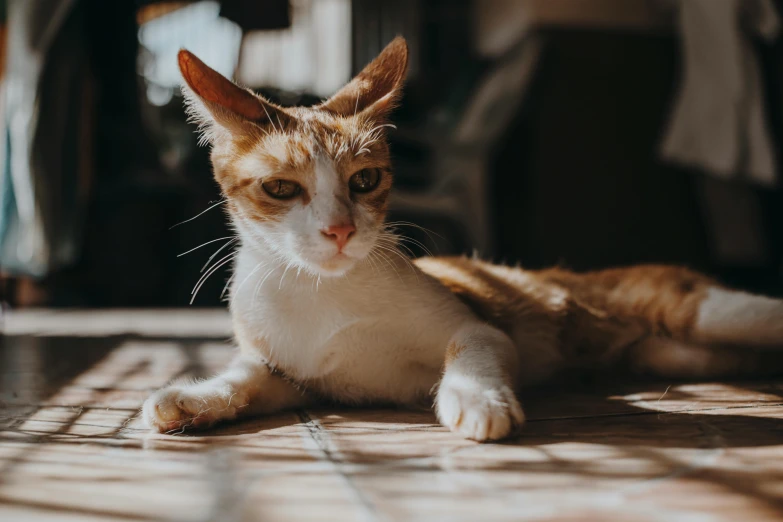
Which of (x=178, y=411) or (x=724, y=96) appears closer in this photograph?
(x=178, y=411)

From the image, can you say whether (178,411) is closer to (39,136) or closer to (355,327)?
(355,327)

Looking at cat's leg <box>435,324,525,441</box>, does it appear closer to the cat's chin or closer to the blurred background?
the cat's chin

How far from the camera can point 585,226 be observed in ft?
13.6

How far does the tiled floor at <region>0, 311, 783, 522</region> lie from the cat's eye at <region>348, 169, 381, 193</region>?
0.48 metres

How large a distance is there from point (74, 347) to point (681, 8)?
3.39m

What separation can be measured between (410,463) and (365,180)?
25.2 inches

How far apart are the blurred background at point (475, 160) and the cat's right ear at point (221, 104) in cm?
226

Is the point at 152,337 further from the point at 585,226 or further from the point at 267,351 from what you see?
the point at 585,226

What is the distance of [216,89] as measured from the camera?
1.39 metres

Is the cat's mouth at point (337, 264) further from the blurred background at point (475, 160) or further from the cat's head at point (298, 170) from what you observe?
the blurred background at point (475, 160)

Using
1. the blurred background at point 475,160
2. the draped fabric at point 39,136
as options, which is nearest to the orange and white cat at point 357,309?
the blurred background at point 475,160

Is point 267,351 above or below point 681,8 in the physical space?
below

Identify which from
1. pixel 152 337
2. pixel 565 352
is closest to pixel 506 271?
pixel 565 352

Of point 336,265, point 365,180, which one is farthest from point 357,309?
point 365,180
